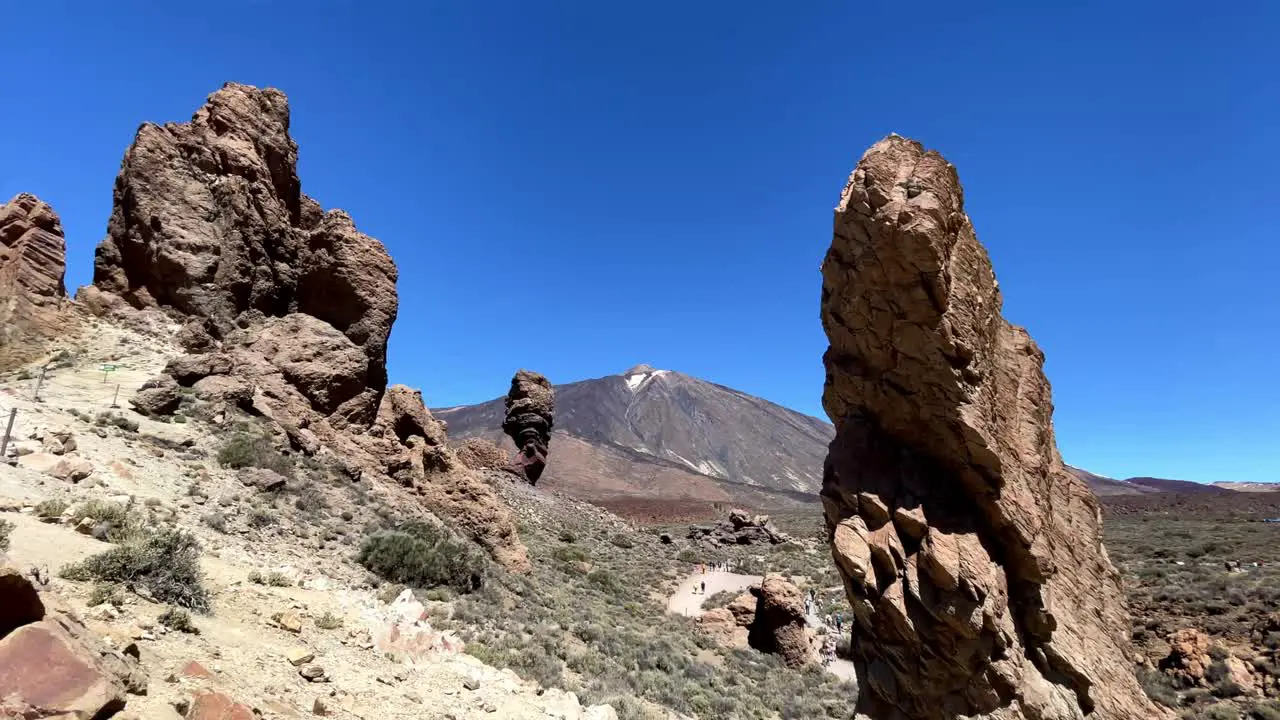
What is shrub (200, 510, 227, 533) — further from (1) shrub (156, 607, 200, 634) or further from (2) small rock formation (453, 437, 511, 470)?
(2) small rock formation (453, 437, 511, 470)

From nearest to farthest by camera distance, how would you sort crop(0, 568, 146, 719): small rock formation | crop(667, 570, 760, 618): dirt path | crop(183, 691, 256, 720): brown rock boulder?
crop(0, 568, 146, 719): small rock formation
crop(183, 691, 256, 720): brown rock boulder
crop(667, 570, 760, 618): dirt path

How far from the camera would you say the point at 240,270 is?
16641 millimetres

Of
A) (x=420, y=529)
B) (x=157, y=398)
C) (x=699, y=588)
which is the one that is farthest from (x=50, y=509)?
(x=699, y=588)

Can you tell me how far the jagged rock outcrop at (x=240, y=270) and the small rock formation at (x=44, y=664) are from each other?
12.9 m

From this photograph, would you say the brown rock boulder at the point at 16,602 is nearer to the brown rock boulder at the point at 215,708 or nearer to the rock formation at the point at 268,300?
the brown rock boulder at the point at 215,708

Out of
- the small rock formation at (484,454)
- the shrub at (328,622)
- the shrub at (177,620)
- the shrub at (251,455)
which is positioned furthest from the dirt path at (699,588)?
the shrub at (177,620)

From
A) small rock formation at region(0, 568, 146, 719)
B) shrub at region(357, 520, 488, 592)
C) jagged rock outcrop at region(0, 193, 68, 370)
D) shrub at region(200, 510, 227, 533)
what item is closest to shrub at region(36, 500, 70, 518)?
shrub at region(200, 510, 227, 533)

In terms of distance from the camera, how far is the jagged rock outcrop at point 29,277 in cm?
1388

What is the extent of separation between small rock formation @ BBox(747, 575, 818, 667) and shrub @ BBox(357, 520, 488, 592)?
8.92 metres

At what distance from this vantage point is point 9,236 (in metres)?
14.9

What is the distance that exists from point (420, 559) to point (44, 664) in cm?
833

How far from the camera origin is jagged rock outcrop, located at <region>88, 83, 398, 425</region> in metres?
15.9

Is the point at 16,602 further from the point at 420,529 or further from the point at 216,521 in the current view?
the point at 420,529

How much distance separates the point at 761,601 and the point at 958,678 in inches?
525
